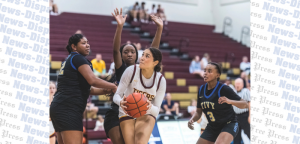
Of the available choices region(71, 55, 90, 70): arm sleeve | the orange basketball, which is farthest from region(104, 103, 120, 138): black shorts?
region(71, 55, 90, 70): arm sleeve

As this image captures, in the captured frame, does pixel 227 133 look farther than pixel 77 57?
Yes

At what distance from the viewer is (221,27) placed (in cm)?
→ 1662

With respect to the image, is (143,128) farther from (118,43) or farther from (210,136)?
(210,136)

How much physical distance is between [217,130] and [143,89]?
126 cm

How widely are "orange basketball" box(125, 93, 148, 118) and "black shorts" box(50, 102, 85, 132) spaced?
1.78ft

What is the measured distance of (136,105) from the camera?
9.58ft

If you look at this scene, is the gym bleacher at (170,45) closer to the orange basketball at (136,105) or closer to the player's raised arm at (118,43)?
the player's raised arm at (118,43)

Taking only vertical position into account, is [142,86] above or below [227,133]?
above

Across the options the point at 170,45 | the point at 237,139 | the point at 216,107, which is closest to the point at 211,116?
the point at 216,107

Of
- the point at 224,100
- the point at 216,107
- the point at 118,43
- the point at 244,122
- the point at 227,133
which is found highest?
the point at 118,43

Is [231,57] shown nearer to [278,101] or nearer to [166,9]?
[166,9]

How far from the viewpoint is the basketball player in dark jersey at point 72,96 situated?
9.99 ft

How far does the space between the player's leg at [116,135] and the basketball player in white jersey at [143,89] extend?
0.16m

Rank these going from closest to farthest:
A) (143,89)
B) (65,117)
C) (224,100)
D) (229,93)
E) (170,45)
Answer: (65,117) < (143,89) < (224,100) < (229,93) < (170,45)
